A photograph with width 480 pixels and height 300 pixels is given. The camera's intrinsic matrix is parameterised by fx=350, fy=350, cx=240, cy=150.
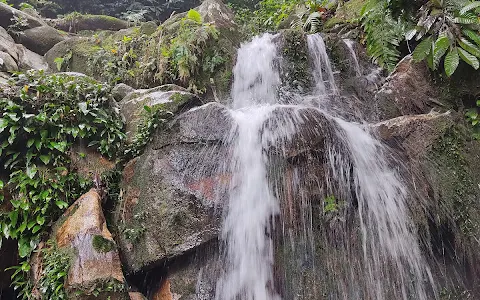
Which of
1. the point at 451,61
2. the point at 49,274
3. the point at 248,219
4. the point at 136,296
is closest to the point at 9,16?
the point at 49,274

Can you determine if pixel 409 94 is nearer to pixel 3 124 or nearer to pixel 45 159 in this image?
pixel 45 159

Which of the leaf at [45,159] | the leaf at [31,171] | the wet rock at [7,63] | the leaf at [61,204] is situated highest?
the wet rock at [7,63]

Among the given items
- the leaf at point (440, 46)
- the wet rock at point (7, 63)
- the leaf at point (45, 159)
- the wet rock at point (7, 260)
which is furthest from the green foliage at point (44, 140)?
the leaf at point (440, 46)

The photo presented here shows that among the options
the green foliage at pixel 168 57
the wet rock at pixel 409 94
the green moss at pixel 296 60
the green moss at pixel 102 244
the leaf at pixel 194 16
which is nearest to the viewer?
the green moss at pixel 102 244

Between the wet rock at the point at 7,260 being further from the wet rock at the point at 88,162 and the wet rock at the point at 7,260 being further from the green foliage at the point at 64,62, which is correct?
the green foliage at the point at 64,62

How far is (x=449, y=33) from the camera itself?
471cm

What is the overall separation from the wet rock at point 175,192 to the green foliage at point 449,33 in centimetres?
297

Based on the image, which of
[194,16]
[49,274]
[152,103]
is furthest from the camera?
[194,16]

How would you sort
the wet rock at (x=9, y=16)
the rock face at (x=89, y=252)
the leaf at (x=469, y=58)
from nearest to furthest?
the rock face at (x=89, y=252) < the leaf at (x=469, y=58) < the wet rock at (x=9, y=16)

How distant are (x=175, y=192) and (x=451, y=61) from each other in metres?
3.96

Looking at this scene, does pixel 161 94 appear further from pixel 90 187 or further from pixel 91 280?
pixel 91 280

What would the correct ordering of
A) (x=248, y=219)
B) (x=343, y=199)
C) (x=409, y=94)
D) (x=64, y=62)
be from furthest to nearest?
(x=64, y=62) < (x=409, y=94) < (x=343, y=199) < (x=248, y=219)

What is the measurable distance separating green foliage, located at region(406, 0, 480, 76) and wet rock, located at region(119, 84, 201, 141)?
3366 mm

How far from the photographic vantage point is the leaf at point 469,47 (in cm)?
456
